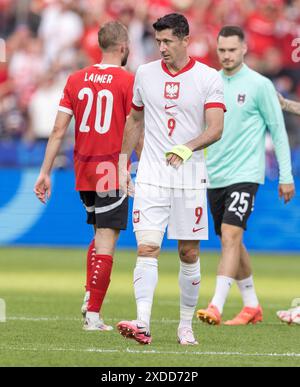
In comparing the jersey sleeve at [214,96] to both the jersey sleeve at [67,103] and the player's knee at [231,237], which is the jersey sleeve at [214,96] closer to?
the jersey sleeve at [67,103]

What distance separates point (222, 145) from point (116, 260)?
7222mm

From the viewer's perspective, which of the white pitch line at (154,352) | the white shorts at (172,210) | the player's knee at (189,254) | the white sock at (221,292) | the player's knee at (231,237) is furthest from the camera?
the player's knee at (231,237)

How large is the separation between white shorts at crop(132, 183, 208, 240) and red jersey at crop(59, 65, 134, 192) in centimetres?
124

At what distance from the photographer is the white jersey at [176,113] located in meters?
8.42

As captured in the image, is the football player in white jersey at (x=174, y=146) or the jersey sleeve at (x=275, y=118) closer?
the football player in white jersey at (x=174, y=146)

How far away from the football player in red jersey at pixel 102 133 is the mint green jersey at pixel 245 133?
1.56 m

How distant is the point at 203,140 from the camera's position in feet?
26.9

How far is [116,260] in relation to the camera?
708 inches

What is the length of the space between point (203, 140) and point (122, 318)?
3.09 meters

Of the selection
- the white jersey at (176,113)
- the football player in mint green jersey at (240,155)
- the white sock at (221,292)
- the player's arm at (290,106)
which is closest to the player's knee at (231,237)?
the football player in mint green jersey at (240,155)

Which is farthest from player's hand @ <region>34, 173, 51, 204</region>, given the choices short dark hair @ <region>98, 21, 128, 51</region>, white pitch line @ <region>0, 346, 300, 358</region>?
white pitch line @ <region>0, 346, 300, 358</region>

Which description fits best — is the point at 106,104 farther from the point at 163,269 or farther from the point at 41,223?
the point at 41,223

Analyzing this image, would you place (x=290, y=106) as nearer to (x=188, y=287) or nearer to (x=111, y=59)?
(x=111, y=59)
